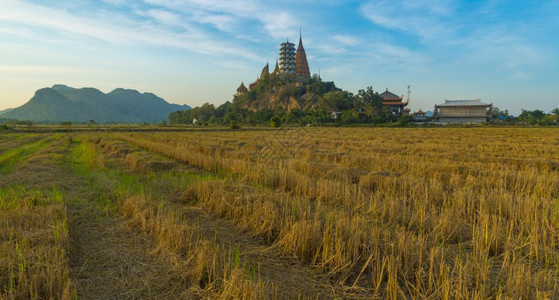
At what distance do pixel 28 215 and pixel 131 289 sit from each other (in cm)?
292

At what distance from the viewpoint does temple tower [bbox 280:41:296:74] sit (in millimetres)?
117625

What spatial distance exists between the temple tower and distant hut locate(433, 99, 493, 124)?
2405 inches

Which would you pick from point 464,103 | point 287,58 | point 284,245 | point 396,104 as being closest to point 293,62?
point 287,58

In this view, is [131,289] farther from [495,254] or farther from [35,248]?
[495,254]

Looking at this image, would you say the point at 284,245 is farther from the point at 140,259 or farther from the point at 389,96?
the point at 389,96

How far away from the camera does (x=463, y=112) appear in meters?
80.2

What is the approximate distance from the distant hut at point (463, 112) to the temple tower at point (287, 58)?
61080 mm

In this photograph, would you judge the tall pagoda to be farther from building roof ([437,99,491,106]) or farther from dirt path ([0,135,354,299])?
dirt path ([0,135,354,299])

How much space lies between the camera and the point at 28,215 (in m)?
4.31

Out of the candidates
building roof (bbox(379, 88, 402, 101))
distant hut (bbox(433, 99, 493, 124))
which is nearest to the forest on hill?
building roof (bbox(379, 88, 402, 101))

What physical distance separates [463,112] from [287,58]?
2777 inches

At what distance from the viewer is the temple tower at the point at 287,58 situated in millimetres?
117625

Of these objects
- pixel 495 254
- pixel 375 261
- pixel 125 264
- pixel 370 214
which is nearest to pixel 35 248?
pixel 125 264

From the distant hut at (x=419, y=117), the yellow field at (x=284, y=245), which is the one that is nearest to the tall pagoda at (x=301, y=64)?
the distant hut at (x=419, y=117)
